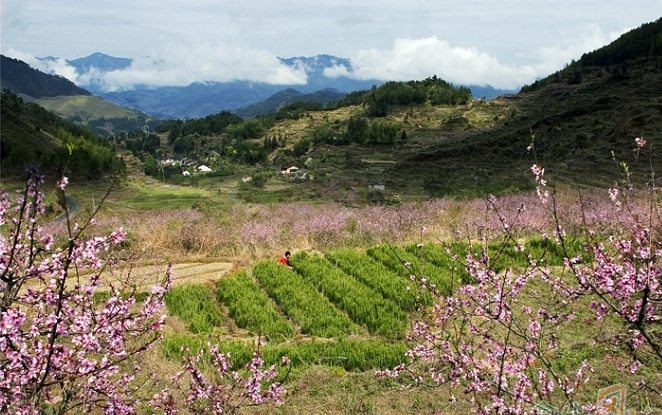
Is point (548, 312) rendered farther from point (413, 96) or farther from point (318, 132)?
point (413, 96)

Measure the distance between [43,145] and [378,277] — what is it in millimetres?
100948

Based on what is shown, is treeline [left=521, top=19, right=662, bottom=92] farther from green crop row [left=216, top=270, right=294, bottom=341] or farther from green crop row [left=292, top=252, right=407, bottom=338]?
green crop row [left=216, top=270, right=294, bottom=341]

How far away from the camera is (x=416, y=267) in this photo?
11.5 m

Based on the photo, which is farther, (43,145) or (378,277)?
(43,145)

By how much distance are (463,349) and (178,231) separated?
38.6 feet

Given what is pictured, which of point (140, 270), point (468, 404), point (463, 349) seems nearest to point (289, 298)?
point (140, 270)

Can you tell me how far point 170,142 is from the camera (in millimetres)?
160750

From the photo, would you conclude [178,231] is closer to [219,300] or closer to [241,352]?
[219,300]

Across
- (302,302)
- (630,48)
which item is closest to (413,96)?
(630,48)

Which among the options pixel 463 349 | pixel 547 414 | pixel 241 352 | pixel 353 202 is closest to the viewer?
pixel 547 414

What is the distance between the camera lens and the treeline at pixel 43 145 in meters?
75.3

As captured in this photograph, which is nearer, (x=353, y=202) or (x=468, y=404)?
(x=468, y=404)

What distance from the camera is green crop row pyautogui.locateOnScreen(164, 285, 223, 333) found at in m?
9.11

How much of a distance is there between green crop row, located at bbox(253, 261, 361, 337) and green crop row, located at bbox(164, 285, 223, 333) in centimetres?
128
